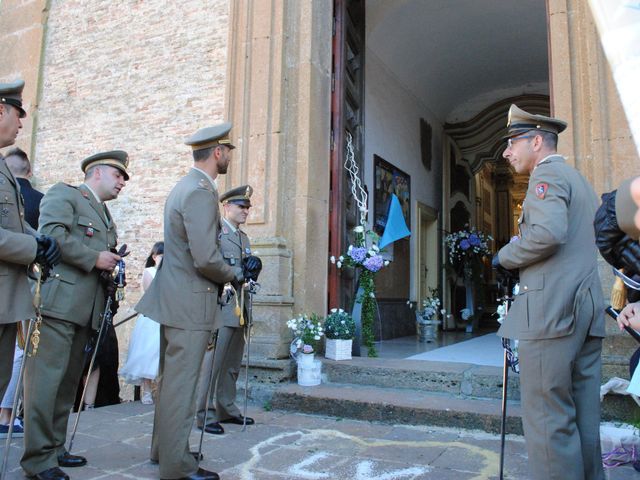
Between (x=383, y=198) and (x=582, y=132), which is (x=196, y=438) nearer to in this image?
(x=582, y=132)

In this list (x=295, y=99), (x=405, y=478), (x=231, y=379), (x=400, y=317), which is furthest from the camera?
(x=400, y=317)

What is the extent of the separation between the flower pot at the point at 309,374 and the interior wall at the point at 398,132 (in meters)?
3.99

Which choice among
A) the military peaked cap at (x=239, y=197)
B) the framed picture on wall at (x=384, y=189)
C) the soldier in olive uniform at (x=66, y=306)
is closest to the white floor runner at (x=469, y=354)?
the framed picture on wall at (x=384, y=189)

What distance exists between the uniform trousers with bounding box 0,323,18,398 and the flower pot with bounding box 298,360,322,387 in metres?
3.14

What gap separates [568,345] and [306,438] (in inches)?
91.8

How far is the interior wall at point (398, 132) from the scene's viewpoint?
30.9 feet

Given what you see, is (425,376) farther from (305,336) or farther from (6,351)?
(6,351)

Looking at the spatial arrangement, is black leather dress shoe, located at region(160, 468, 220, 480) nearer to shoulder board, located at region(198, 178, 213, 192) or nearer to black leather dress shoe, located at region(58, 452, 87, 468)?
black leather dress shoe, located at region(58, 452, 87, 468)

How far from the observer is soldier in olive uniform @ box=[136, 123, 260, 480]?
3.21 meters

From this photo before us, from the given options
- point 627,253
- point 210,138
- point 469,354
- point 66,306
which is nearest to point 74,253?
point 66,306

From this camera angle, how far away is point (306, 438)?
4.31 meters

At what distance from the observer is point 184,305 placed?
3.33 m

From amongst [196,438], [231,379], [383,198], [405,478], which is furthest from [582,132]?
[383,198]

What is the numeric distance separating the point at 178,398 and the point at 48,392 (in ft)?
2.68
